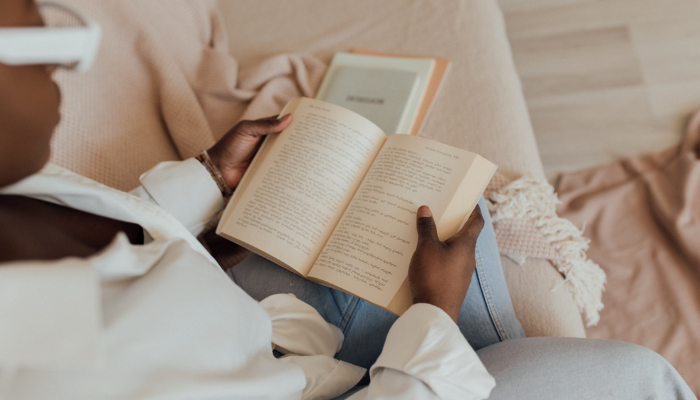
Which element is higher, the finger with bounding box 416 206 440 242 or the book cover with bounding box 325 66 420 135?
the book cover with bounding box 325 66 420 135

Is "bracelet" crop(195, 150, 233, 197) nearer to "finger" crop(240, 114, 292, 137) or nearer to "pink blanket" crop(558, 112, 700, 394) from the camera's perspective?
"finger" crop(240, 114, 292, 137)

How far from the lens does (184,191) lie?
0.69m

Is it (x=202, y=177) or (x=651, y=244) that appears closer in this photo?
(x=202, y=177)

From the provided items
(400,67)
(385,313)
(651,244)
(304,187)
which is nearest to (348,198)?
(304,187)

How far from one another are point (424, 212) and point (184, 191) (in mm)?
370

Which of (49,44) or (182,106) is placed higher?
(49,44)

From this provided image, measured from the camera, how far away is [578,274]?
78 centimetres

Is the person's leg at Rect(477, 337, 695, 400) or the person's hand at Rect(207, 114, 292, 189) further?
the person's hand at Rect(207, 114, 292, 189)

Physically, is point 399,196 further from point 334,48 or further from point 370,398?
point 334,48

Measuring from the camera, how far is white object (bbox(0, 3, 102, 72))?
322 millimetres

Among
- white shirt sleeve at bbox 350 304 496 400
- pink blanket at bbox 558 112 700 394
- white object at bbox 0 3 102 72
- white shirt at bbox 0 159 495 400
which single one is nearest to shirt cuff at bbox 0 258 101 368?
white shirt at bbox 0 159 495 400

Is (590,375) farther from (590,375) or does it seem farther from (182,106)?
(182,106)

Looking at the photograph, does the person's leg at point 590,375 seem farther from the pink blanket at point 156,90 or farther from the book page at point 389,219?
the pink blanket at point 156,90

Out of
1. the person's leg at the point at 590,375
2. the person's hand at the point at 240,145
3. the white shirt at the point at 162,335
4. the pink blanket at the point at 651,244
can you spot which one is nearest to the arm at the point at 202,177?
the person's hand at the point at 240,145
